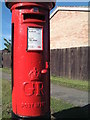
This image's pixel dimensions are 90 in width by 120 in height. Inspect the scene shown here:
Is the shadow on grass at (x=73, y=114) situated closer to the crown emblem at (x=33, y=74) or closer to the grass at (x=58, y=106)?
the grass at (x=58, y=106)

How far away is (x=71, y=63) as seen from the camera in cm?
1349

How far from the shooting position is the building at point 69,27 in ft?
59.9

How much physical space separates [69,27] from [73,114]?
1518 cm

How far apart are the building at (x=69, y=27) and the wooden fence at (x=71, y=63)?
391cm

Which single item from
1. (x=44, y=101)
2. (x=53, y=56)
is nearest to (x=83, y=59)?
(x=53, y=56)

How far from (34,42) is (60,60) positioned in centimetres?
1112

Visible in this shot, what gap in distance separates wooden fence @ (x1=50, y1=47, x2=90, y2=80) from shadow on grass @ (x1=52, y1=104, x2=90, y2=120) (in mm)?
6305

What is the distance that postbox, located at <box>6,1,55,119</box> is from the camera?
3742 millimetres

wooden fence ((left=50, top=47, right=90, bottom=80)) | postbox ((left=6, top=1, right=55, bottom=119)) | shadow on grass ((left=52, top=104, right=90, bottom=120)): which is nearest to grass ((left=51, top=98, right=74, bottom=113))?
shadow on grass ((left=52, top=104, right=90, bottom=120))

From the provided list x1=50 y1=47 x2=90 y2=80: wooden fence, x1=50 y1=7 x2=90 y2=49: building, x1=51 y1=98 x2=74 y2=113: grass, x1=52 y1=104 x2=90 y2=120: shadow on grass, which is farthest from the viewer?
x1=50 y1=7 x2=90 y2=49: building

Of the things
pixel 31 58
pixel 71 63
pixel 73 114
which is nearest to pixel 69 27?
pixel 71 63

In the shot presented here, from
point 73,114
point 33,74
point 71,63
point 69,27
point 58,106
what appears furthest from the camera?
point 69,27

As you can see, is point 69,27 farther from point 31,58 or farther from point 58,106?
point 31,58

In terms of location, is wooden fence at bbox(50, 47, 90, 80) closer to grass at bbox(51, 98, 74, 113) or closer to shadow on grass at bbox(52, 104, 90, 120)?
grass at bbox(51, 98, 74, 113)
